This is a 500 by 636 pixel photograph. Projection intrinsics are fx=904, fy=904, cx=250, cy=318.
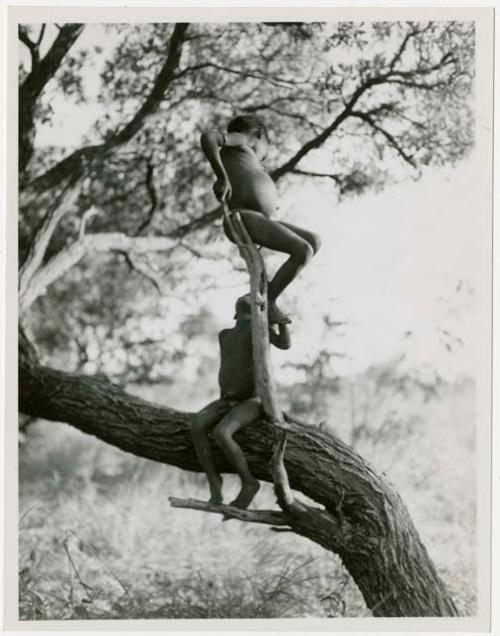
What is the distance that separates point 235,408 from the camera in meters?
4.85

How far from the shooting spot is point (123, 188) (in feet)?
24.6

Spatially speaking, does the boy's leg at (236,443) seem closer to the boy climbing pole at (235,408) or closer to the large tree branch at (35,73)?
the boy climbing pole at (235,408)

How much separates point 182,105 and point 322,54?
47.0 inches

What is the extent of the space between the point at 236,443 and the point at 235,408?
19cm

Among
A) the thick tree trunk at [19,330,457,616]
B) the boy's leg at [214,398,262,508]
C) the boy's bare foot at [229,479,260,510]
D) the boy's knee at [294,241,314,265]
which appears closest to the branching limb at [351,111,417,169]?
the boy's knee at [294,241,314,265]

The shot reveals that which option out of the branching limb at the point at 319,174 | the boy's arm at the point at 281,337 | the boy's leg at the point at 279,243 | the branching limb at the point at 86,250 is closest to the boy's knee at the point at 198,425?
the boy's arm at the point at 281,337

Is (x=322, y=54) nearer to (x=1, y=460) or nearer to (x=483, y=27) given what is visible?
(x=483, y=27)

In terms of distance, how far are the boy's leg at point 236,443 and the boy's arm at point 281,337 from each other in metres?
0.34

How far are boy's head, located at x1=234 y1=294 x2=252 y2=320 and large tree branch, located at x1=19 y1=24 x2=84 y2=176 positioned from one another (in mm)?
2529

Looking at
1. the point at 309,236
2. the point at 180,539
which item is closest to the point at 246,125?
the point at 309,236

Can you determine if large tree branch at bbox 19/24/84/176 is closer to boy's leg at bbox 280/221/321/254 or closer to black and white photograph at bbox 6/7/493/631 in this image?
black and white photograph at bbox 6/7/493/631

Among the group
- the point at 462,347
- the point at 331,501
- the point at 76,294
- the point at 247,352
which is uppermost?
the point at 76,294

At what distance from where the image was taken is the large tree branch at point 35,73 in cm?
627

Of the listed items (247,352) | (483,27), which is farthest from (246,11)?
(247,352)
